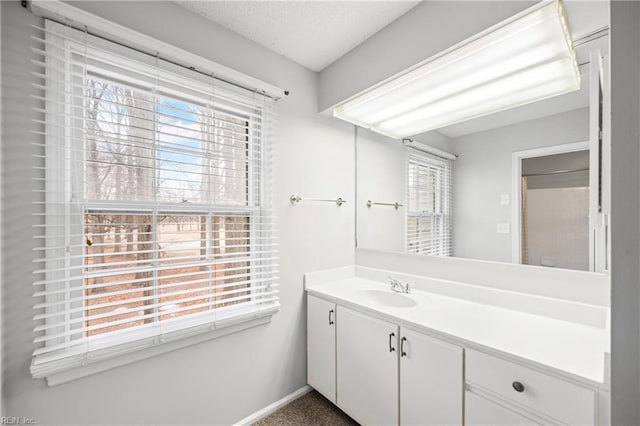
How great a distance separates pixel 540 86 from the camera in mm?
1428

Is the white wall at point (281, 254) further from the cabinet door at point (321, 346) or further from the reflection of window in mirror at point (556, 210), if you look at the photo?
the reflection of window in mirror at point (556, 210)

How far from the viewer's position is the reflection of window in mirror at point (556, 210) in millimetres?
1323

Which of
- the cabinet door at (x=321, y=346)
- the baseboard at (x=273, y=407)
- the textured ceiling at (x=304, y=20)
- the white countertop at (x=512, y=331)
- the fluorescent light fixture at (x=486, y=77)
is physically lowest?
the baseboard at (x=273, y=407)

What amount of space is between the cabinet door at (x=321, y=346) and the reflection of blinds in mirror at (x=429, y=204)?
2.54ft

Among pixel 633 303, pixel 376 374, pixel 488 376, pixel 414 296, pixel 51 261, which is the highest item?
pixel 633 303

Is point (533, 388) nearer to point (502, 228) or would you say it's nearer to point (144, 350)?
point (502, 228)

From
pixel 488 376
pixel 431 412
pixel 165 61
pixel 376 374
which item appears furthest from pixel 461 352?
pixel 165 61

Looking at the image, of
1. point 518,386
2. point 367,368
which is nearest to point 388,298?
point 367,368

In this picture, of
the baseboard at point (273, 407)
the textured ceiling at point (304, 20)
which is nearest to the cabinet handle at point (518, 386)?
the baseboard at point (273, 407)

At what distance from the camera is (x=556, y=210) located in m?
1.39

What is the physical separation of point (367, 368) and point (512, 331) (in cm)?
78

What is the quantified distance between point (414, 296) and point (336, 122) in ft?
4.80

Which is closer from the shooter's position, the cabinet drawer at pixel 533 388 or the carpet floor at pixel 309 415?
the cabinet drawer at pixel 533 388

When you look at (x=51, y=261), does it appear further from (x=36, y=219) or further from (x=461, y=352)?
(x=461, y=352)
